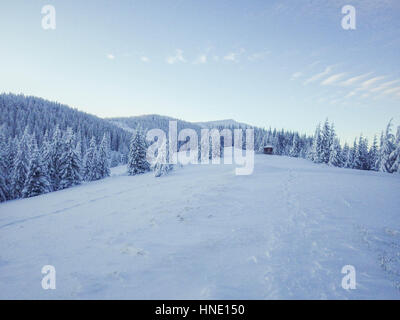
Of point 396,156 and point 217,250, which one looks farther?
point 396,156

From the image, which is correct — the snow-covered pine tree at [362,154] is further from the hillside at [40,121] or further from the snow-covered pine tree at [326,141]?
the hillside at [40,121]

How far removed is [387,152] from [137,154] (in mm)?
53293

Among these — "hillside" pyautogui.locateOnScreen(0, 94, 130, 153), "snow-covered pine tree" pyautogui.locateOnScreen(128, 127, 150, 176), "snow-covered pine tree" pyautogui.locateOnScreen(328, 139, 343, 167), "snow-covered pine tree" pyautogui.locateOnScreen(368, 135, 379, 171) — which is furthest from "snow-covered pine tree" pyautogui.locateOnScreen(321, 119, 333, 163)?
"hillside" pyautogui.locateOnScreen(0, 94, 130, 153)

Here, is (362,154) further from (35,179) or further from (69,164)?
(35,179)

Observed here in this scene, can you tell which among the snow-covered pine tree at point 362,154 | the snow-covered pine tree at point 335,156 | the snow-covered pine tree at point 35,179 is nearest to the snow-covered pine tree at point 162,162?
the snow-covered pine tree at point 35,179

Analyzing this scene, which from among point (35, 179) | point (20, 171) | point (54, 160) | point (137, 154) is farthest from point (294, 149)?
point (20, 171)

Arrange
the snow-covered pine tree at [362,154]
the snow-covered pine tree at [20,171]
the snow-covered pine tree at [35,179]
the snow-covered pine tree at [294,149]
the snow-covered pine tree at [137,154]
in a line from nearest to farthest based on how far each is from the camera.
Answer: the snow-covered pine tree at [35,179], the snow-covered pine tree at [20,171], the snow-covered pine tree at [137,154], the snow-covered pine tree at [362,154], the snow-covered pine tree at [294,149]

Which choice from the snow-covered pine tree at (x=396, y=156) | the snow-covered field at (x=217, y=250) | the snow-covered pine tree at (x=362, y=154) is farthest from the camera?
the snow-covered pine tree at (x=362, y=154)

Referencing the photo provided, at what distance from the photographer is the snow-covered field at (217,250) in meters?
5.55

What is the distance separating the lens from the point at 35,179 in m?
32.3

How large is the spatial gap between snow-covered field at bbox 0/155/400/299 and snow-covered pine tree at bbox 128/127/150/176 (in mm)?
26653

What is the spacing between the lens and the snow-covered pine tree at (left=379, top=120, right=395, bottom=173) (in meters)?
39.5

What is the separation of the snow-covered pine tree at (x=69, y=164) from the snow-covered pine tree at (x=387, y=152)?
199 feet
